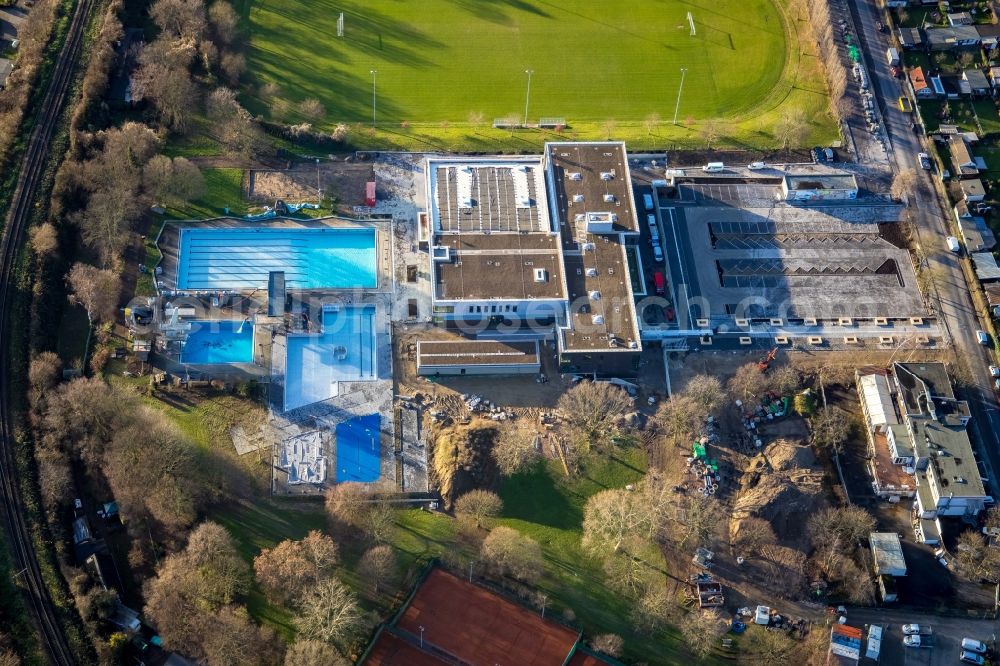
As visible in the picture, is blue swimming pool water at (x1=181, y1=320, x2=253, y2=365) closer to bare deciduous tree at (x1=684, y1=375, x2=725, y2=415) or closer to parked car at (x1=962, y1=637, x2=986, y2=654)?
bare deciduous tree at (x1=684, y1=375, x2=725, y2=415)

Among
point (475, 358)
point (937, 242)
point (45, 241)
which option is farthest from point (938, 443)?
point (45, 241)

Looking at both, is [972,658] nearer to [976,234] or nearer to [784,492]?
[784,492]

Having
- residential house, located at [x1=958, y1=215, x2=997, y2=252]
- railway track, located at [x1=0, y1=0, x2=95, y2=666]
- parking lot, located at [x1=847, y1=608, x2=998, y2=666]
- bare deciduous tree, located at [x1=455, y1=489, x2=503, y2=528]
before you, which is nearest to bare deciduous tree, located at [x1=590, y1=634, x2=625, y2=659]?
bare deciduous tree, located at [x1=455, y1=489, x2=503, y2=528]

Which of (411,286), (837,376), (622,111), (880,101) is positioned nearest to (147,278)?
(411,286)

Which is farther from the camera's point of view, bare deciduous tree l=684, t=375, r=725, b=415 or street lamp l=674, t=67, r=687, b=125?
street lamp l=674, t=67, r=687, b=125

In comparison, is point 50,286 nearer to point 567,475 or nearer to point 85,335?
point 85,335
